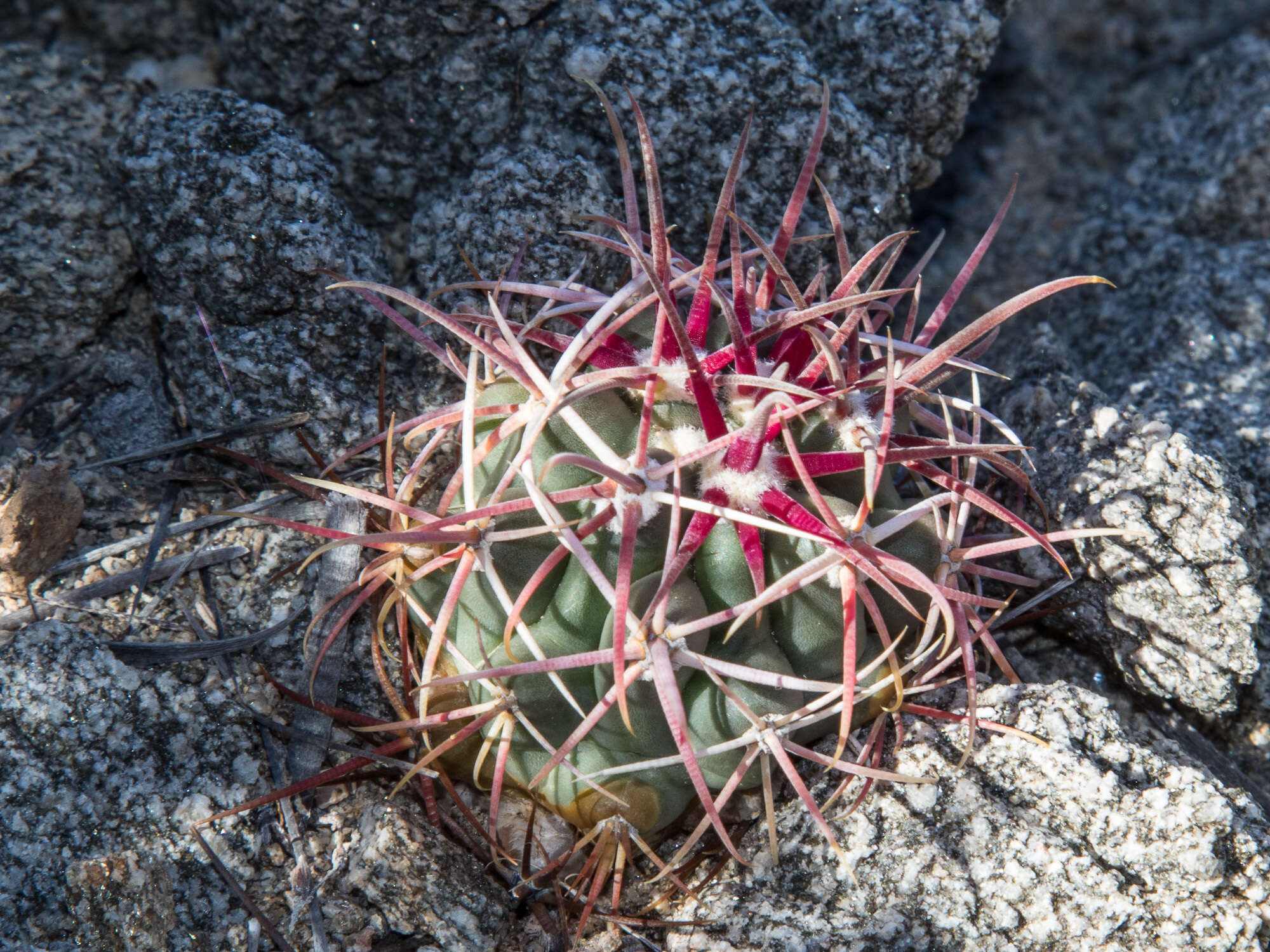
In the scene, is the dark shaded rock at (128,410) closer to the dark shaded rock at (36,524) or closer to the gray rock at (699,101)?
the dark shaded rock at (36,524)

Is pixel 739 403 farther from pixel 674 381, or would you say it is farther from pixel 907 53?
pixel 907 53

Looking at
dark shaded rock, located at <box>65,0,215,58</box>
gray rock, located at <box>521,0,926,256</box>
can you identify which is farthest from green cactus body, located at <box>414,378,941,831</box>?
dark shaded rock, located at <box>65,0,215,58</box>

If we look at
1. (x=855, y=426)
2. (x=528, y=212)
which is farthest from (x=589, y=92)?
(x=855, y=426)

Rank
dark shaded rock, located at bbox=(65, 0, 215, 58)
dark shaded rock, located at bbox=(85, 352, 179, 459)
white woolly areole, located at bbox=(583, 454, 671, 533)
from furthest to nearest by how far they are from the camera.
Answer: dark shaded rock, located at bbox=(65, 0, 215, 58) → dark shaded rock, located at bbox=(85, 352, 179, 459) → white woolly areole, located at bbox=(583, 454, 671, 533)

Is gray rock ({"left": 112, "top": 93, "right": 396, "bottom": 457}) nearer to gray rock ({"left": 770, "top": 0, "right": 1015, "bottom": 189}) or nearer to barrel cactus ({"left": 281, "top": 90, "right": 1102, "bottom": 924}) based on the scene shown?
barrel cactus ({"left": 281, "top": 90, "right": 1102, "bottom": 924})

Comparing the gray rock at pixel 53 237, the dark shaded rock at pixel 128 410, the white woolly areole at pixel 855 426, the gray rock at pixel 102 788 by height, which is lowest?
the gray rock at pixel 102 788

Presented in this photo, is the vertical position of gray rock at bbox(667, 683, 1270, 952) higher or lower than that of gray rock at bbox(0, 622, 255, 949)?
higher

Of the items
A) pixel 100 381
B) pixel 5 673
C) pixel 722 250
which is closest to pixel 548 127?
pixel 722 250

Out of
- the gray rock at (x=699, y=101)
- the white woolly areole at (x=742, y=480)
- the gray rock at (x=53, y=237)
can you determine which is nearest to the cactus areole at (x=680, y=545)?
the white woolly areole at (x=742, y=480)
